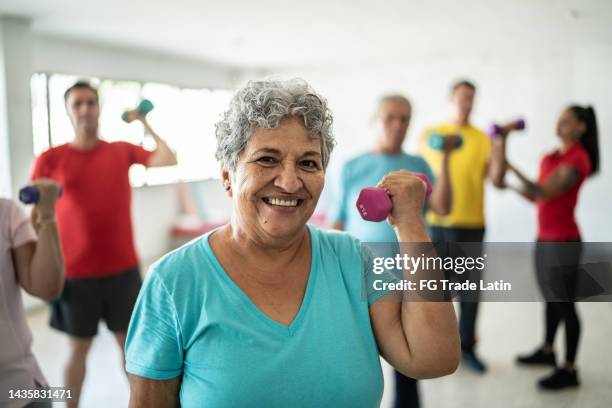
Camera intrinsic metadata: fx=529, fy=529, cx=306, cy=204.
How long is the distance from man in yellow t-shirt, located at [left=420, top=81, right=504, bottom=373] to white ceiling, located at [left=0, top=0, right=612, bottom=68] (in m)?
1.34

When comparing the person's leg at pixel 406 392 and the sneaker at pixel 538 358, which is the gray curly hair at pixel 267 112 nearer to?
the person's leg at pixel 406 392

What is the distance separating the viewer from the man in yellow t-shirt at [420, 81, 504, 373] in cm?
334

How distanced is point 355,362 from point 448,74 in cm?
645

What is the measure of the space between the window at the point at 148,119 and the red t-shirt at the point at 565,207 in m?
3.41

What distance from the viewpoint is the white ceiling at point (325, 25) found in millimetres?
4234

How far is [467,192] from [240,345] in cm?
260

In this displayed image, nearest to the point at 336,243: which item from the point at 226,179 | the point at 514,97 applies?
the point at 226,179

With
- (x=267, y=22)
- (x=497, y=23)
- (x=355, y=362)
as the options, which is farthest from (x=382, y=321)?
(x=497, y=23)

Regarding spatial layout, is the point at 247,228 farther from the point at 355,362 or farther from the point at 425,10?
the point at 425,10

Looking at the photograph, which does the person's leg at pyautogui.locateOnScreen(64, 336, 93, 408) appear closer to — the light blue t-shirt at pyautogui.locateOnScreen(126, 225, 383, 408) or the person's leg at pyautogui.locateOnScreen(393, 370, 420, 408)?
the person's leg at pyautogui.locateOnScreen(393, 370, 420, 408)

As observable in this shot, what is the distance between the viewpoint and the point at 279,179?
112 cm

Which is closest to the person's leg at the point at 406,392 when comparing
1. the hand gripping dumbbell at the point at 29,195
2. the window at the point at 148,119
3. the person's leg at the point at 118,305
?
the person's leg at the point at 118,305

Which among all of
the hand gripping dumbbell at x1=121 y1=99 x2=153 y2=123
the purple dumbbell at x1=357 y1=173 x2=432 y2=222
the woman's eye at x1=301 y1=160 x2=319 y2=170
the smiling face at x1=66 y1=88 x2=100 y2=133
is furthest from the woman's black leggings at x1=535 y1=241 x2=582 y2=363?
the smiling face at x1=66 y1=88 x2=100 y2=133

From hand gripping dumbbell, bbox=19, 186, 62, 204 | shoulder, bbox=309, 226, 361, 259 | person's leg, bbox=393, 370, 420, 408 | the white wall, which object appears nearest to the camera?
shoulder, bbox=309, 226, 361, 259
